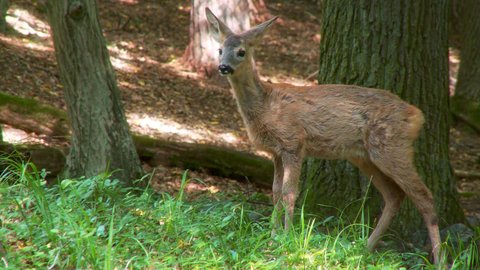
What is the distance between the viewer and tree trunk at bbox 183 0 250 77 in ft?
43.5

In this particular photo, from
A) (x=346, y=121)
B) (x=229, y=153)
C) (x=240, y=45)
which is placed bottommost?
(x=229, y=153)

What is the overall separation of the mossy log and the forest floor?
118 millimetres

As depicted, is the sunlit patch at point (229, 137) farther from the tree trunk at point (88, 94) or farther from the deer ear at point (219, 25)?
the deer ear at point (219, 25)

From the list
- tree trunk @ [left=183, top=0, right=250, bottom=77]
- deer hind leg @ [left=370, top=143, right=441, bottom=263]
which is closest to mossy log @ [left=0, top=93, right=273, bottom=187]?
deer hind leg @ [left=370, top=143, right=441, bottom=263]

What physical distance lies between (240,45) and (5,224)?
2.71 metres

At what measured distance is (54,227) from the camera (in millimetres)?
4957

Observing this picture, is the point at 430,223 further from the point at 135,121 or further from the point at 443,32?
the point at 135,121

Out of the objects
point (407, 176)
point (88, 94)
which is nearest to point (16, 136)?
point (88, 94)

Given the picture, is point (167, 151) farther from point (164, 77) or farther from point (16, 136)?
point (164, 77)

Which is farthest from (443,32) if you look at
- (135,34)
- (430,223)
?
(135,34)

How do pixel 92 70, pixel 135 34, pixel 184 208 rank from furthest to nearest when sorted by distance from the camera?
pixel 135 34
pixel 92 70
pixel 184 208

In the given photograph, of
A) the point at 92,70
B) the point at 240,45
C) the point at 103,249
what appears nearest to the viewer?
the point at 103,249

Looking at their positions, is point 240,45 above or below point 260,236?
above

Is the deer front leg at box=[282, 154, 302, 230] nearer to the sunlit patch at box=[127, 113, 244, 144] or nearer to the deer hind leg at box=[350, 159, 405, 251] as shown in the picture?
the deer hind leg at box=[350, 159, 405, 251]
